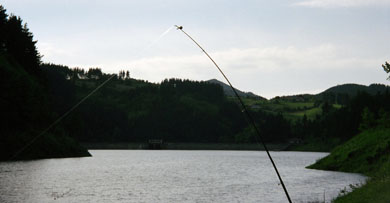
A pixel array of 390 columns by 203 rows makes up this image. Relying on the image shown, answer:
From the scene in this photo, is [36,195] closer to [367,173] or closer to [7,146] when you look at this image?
[367,173]

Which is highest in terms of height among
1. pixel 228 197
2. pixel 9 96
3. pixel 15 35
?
pixel 15 35

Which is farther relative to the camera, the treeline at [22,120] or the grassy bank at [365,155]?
the treeline at [22,120]

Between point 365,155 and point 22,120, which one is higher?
point 22,120

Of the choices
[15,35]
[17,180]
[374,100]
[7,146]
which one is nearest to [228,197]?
[17,180]

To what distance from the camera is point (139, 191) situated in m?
37.4

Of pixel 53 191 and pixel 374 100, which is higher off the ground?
pixel 374 100

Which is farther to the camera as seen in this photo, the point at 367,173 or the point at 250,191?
the point at 367,173

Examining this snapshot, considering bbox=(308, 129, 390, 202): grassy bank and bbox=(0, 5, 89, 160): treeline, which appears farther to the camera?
bbox=(0, 5, 89, 160): treeline

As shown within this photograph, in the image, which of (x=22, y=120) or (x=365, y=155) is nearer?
(x=365, y=155)

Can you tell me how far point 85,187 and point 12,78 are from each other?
4139 centimetres

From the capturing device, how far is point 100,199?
31391mm

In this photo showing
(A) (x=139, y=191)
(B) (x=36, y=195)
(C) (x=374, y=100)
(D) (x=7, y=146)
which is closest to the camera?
(B) (x=36, y=195)

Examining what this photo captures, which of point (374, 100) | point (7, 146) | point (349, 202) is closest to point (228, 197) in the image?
point (349, 202)

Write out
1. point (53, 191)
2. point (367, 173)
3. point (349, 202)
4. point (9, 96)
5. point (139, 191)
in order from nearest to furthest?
point (349, 202) → point (53, 191) → point (139, 191) → point (367, 173) → point (9, 96)
